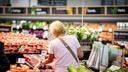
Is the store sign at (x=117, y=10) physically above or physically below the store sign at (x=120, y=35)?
above

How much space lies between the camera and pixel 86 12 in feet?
41.2

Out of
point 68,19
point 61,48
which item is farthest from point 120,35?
point 61,48

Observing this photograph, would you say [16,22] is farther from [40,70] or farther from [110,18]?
[40,70]

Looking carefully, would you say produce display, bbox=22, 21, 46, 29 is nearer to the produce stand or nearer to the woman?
the produce stand

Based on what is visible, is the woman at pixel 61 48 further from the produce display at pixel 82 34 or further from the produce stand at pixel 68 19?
the produce stand at pixel 68 19

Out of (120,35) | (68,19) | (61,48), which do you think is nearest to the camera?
(61,48)

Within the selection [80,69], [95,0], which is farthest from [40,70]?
[95,0]

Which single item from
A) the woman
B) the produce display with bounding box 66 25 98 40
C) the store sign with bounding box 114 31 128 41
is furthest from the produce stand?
the woman

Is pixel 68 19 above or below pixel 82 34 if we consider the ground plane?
below

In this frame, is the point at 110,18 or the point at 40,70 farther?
the point at 110,18

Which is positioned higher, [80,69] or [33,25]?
[80,69]

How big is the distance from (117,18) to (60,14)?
7.03 feet

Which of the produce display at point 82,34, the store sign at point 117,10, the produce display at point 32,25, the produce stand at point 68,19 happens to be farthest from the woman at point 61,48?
the store sign at point 117,10

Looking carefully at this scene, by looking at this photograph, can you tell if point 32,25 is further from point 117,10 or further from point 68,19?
point 117,10
